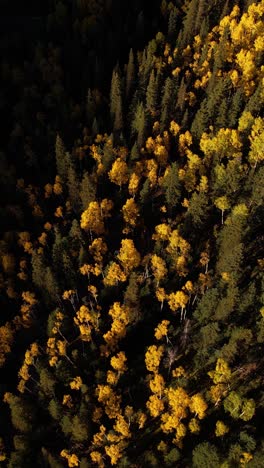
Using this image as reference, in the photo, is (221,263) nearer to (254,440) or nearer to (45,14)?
(254,440)

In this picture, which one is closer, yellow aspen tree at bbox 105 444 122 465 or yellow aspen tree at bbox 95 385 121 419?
yellow aspen tree at bbox 105 444 122 465

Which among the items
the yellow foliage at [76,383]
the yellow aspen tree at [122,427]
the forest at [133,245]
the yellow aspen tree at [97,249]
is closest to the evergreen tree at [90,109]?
the forest at [133,245]

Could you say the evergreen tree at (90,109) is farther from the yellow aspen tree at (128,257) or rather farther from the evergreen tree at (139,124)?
the yellow aspen tree at (128,257)

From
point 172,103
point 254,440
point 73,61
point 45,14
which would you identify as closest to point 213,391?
point 254,440

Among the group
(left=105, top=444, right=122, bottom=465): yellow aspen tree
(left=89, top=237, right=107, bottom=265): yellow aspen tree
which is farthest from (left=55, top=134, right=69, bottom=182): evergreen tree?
(left=105, top=444, right=122, bottom=465): yellow aspen tree

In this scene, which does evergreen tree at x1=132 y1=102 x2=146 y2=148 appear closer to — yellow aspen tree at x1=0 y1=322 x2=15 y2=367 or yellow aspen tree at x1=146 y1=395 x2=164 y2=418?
yellow aspen tree at x1=0 y1=322 x2=15 y2=367
